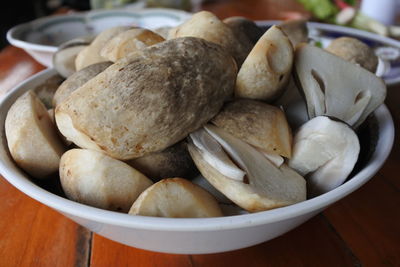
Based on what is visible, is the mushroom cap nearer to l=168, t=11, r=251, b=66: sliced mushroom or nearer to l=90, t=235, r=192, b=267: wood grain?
l=168, t=11, r=251, b=66: sliced mushroom

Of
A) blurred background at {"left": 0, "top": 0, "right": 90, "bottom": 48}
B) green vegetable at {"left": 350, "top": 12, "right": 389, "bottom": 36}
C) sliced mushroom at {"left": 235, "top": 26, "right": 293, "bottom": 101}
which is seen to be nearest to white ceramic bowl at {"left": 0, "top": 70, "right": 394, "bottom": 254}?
sliced mushroom at {"left": 235, "top": 26, "right": 293, "bottom": 101}

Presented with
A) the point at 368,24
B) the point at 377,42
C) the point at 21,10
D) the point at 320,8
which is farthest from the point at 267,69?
the point at 21,10

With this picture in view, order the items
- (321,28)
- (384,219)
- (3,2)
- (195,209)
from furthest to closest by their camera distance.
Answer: (3,2) → (321,28) → (384,219) → (195,209)

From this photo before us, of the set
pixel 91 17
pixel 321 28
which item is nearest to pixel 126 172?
pixel 321 28

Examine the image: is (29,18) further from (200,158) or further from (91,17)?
(200,158)

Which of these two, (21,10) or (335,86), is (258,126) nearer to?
(335,86)

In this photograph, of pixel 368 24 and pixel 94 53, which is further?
pixel 368 24
